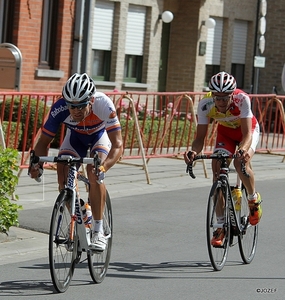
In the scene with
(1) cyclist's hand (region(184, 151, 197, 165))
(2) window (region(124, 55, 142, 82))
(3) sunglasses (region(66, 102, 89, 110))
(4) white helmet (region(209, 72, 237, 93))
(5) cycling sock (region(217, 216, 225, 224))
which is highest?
(2) window (region(124, 55, 142, 82))

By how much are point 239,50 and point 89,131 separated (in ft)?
64.5

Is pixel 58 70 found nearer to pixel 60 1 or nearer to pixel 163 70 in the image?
pixel 60 1

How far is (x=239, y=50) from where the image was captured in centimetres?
2708

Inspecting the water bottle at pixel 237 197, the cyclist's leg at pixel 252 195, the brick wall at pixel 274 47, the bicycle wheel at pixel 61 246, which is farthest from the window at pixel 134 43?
the bicycle wheel at pixel 61 246

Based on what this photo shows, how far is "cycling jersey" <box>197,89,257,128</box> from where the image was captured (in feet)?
28.4

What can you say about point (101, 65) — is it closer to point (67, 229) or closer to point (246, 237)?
point (246, 237)

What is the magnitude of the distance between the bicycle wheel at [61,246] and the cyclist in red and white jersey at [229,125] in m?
1.51

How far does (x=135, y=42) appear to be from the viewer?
22.8m

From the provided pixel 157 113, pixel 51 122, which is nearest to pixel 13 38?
pixel 157 113

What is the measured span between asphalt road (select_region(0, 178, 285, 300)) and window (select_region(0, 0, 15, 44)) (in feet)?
25.6

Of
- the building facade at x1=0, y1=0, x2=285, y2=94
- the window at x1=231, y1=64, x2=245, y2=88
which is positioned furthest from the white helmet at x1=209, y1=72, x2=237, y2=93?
the window at x1=231, y1=64, x2=245, y2=88

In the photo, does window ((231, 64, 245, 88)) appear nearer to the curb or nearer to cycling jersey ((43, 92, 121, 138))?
the curb

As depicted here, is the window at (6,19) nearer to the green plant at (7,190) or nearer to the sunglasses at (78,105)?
the green plant at (7,190)

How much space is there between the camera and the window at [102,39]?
2141cm
